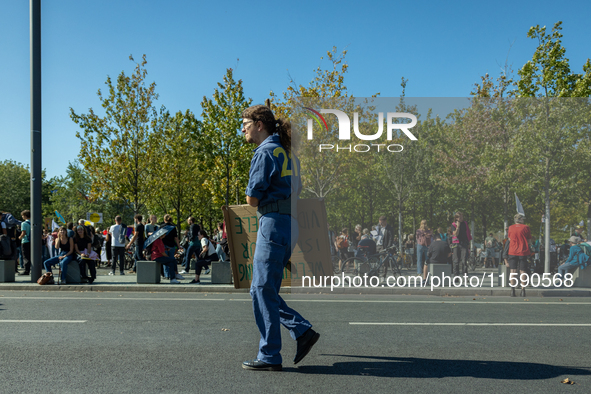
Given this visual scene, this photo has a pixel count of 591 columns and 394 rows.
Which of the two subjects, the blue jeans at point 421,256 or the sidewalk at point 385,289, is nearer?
the blue jeans at point 421,256

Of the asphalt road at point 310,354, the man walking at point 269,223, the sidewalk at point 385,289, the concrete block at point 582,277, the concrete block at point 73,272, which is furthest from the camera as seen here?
the concrete block at point 73,272

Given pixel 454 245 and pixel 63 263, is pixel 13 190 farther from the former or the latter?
pixel 454 245

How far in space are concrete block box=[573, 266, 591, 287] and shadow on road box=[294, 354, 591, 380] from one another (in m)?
8.27

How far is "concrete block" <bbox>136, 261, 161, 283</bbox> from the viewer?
41.7 ft

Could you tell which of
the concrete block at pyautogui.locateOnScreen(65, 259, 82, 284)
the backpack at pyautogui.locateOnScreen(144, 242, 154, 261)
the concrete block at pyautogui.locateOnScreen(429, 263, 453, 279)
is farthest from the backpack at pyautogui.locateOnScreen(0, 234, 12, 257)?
the concrete block at pyautogui.locateOnScreen(429, 263, 453, 279)

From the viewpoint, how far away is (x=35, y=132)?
40.0 ft

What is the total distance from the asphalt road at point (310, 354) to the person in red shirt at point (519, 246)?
2.68 metres

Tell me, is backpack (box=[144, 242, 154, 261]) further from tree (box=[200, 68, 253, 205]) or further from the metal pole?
tree (box=[200, 68, 253, 205])

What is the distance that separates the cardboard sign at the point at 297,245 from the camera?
479cm

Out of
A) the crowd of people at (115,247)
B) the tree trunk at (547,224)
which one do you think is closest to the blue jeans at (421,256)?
the tree trunk at (547,224)

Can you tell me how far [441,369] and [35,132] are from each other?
10970 millimetres

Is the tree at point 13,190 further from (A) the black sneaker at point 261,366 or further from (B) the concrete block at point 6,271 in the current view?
(A) the black sneaker at point 261,366

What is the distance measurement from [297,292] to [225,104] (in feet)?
59.5

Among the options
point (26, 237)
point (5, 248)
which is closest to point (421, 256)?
point (5, 248)
